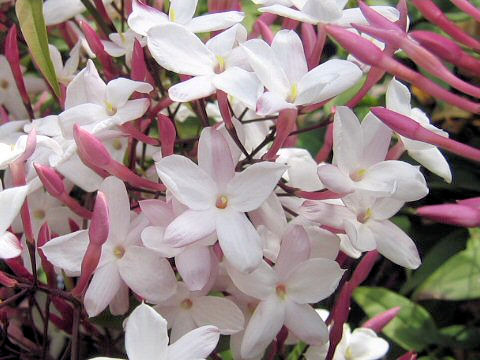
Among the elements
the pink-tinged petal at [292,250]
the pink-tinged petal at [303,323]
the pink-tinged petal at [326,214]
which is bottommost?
the pink-tinged petal at [303,323]

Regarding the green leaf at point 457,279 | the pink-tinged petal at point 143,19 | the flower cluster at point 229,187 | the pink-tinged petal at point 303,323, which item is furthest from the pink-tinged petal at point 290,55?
the green leaf at point 457,279

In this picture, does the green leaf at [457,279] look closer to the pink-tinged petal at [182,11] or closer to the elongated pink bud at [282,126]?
the elongated pink bud at [282,126]

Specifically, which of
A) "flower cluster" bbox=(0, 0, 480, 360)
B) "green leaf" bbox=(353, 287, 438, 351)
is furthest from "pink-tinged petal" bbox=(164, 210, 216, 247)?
"green leaf" bbox=(353, 287, 438, 351)

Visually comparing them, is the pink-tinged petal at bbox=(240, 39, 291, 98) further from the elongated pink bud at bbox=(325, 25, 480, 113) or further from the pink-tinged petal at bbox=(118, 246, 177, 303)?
the pink-tinged petal at bbox=(118, 246, 177, 303)

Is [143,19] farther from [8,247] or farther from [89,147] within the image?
[8,247]

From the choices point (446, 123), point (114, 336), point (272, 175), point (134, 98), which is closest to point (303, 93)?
point (272, 175)
